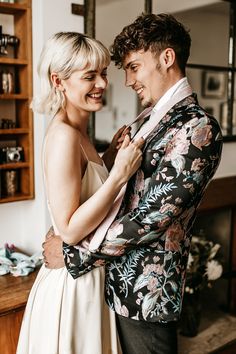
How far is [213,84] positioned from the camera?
3.00 metres

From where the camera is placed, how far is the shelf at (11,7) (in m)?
1.91

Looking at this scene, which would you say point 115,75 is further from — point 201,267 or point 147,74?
point 201,267

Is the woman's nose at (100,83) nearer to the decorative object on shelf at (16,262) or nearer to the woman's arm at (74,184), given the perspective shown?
the woman's arm at (74,184)

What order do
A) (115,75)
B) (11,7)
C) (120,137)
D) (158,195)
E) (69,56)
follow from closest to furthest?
(158,195) < (69,56) < (120,137) < (11,7) < (115,75)

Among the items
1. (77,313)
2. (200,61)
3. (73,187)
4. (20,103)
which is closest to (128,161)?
(73,187)

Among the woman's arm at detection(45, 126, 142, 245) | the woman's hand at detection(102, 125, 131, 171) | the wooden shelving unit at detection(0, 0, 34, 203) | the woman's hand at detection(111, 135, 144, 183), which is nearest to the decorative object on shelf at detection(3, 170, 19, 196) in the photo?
the wooden shelving unit at detection(0, 0, 34, 203)

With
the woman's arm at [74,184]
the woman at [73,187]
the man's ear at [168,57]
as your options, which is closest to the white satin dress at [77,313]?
the woman at [73,187]

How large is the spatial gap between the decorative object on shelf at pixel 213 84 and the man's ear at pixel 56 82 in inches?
67.4

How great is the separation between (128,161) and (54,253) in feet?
1.46

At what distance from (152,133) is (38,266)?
104cm

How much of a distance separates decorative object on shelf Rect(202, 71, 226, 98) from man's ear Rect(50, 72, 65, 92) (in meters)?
1.71

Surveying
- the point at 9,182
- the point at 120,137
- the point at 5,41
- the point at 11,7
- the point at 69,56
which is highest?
the point at 11,7

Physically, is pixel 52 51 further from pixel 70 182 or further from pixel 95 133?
pixel 95 133

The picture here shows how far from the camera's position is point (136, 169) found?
1.33 m
